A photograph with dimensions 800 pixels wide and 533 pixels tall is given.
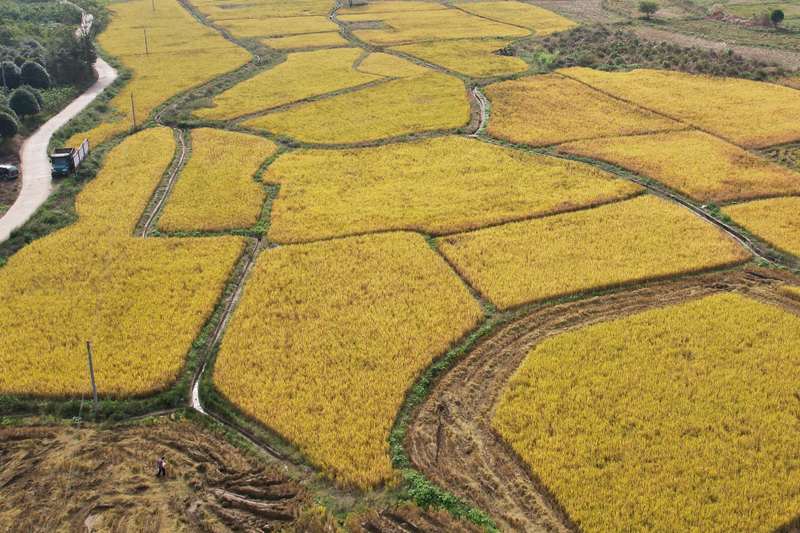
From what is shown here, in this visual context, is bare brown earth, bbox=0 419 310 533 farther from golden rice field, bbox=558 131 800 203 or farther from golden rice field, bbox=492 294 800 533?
golden rice field, bbox=558 131 800 203

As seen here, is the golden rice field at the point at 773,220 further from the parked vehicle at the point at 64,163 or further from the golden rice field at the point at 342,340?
the parked vehicle at the point at 64,163

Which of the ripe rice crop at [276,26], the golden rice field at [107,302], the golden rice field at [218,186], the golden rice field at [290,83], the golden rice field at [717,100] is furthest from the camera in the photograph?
the ripe rice crop at [276,26]

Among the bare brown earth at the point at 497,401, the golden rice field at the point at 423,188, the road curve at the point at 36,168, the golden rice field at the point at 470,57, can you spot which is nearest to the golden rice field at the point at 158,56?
the road curve at the point at 36,168

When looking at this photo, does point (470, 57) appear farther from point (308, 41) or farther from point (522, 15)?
point (522, 15)

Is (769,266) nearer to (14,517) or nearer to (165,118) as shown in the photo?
(14,517)

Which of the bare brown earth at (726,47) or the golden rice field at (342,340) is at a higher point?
the bare brown earth at (726,47)

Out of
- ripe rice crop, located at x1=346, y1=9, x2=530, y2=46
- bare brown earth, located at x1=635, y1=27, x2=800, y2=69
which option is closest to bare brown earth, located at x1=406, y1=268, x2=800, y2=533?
bare brown earth, located at x1=635, y1=27, x2=800, y2=69
